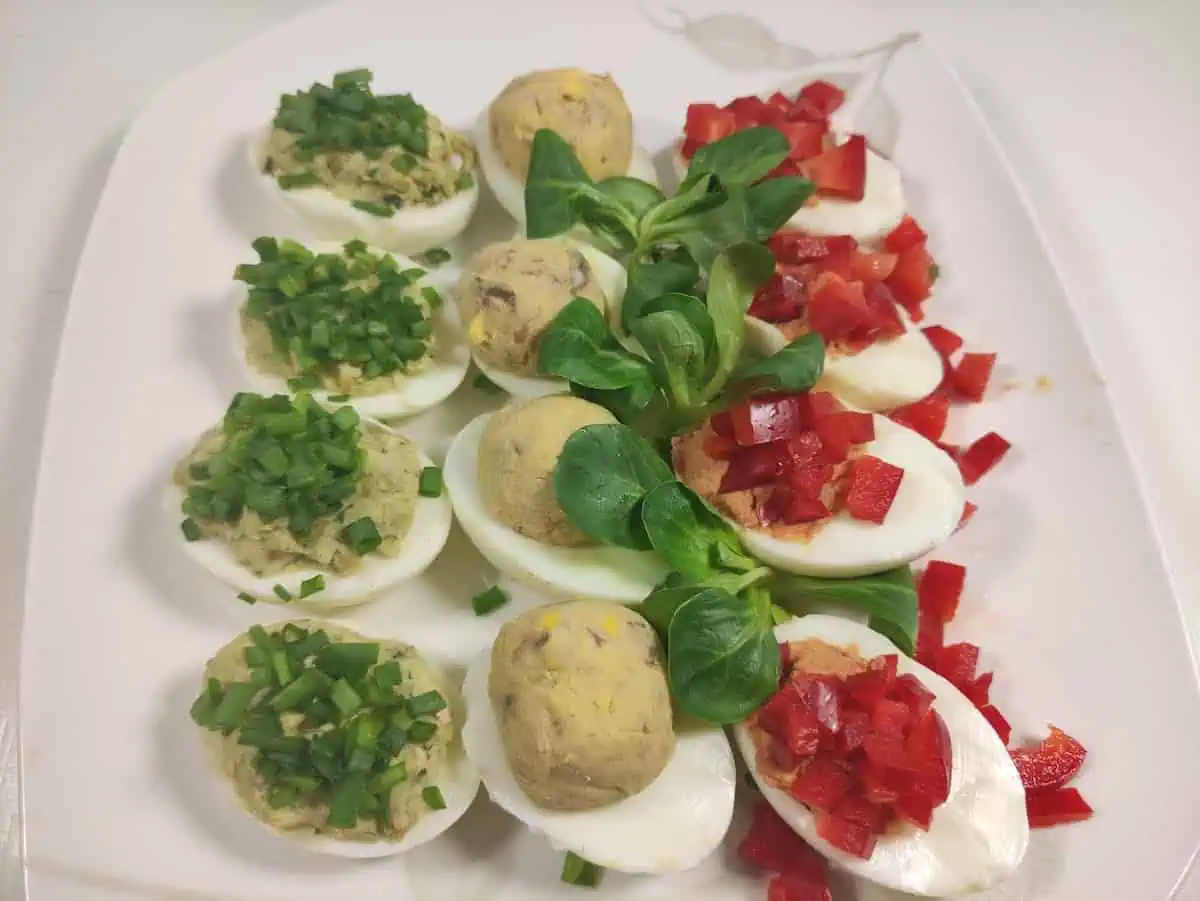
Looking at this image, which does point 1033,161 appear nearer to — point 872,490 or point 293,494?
point 872,490

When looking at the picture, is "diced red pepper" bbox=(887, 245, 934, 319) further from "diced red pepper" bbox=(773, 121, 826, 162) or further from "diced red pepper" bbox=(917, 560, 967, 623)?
"diced red pepper" bbox=(917, 560, 967, 623)

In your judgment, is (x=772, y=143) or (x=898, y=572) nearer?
(x=898, y=572)

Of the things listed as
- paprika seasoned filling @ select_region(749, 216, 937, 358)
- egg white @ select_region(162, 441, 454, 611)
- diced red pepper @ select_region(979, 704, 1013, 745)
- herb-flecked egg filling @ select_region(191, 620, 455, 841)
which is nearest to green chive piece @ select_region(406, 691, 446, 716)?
herb-flecked egg filling @ select_region(191, 620, 455, 841)

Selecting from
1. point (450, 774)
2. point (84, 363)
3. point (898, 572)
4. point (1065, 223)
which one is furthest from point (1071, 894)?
point (84, 363)

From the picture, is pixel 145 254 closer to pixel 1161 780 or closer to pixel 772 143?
pixel 772 143

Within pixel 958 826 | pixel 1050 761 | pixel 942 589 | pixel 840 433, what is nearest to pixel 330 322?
pixel 840 433

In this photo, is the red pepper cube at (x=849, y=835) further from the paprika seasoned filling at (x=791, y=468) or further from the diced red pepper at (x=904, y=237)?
the diced red pepper at (x=904, y=237)
